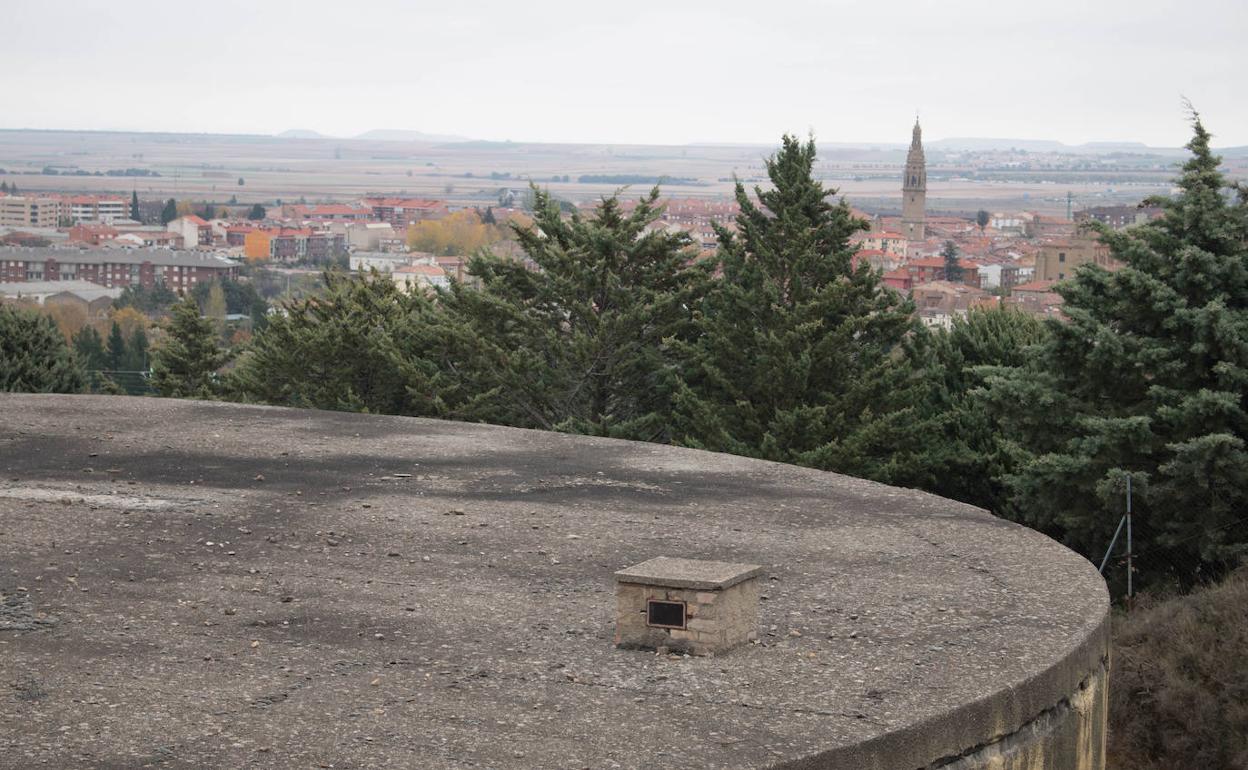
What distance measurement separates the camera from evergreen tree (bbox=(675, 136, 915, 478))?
75.2 ft

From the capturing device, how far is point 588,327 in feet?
89.2

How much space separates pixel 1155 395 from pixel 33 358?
17.3 meters

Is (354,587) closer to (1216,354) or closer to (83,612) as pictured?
(83,612)

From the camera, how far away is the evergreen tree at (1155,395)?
57.3ft

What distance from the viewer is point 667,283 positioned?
2780 cm

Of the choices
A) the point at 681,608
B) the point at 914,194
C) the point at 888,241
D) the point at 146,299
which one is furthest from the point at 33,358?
the point at 914,194

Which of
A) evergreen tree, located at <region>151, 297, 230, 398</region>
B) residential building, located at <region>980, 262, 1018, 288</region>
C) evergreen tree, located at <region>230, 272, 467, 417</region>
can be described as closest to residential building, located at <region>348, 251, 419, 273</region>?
residential building, located at <region>980, 262, 1018, 288</region>

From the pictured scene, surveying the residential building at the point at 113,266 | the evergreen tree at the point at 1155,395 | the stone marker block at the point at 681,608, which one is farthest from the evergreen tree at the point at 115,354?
the residential building at the point at 113,266

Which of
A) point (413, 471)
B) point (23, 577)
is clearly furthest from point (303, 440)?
point (23, 577)

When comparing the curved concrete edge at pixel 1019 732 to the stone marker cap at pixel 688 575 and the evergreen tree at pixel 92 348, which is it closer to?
the stone marker cap at pixel 688 575

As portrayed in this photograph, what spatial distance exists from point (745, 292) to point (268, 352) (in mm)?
11131

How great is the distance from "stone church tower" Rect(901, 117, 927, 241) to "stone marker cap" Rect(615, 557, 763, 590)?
557ft

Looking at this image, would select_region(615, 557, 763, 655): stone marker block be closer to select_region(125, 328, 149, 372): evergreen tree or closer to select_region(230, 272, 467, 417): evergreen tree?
select_region(230, 272, 467, 417): evergreen tree

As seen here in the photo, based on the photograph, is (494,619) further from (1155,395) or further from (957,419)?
(957,419)
